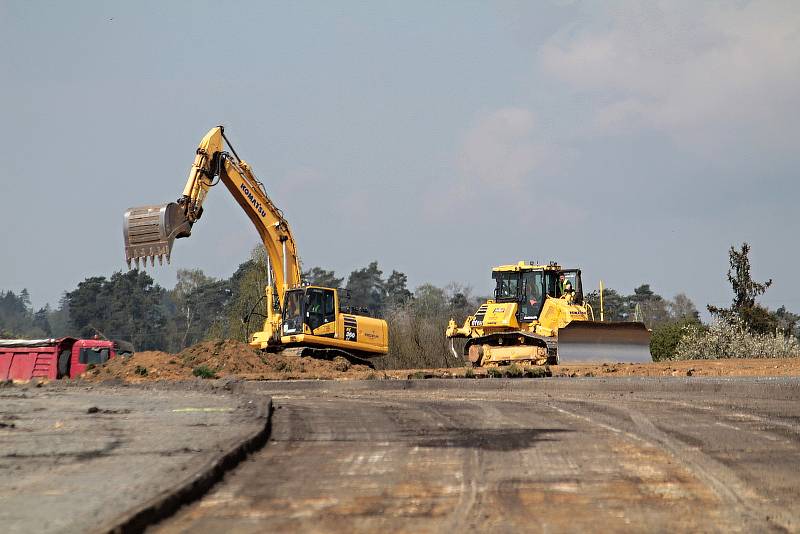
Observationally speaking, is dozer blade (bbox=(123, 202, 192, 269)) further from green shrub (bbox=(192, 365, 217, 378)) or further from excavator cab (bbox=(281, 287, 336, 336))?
excavator cab (bbox=(281, 287, 336, 336))

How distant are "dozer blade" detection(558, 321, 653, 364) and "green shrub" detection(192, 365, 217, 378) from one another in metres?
10.8

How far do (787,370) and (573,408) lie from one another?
532 inches

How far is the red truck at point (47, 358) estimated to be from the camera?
4025 cm

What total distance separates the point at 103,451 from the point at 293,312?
85.2ft

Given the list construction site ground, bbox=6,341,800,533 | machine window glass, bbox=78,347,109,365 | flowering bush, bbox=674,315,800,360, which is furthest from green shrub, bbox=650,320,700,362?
construction site ground, bbox=6,341,800,533

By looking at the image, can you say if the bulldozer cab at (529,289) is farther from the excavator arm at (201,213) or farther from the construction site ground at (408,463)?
the construction site ground at (408,463)

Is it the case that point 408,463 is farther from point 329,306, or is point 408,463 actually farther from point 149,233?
point 329,306

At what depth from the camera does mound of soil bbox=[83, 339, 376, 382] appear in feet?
114

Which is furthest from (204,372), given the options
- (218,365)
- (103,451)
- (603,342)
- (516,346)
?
(103,451)

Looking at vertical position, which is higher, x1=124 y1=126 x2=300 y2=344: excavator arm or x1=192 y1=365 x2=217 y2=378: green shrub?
x1=124 y1=126 x2=300 y2=344: excavator arm

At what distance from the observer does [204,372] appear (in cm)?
3281

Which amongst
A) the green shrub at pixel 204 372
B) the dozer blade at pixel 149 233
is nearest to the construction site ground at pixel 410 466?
the dozer blade at pixel 149 233

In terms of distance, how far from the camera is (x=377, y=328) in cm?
4016

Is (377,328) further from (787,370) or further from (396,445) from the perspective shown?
(396,445)
